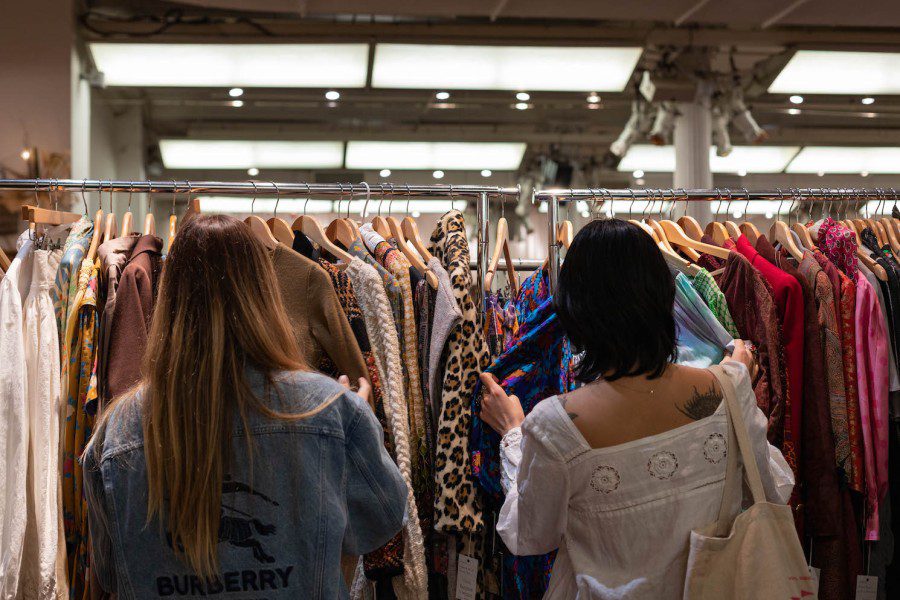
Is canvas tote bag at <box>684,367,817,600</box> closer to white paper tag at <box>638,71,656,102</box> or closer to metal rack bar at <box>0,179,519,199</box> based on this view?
metal rack bar at <box>0,179,519,199</box>

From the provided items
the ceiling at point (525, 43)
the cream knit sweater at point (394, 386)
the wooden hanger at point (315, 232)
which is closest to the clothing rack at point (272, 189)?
the wooden hanger at point (315, 232)

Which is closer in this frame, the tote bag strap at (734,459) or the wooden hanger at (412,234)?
the tote bag strap at (734,459)

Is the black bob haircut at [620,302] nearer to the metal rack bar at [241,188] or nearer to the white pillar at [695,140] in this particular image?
the metal rack bar at [241,188]

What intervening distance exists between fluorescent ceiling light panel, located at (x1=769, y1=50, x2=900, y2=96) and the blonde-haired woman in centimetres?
494

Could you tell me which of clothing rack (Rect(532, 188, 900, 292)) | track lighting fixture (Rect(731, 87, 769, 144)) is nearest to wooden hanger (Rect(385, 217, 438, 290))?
clothing rack (Rect(532, 188, 900, 292))

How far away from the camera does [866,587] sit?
91.4 inches

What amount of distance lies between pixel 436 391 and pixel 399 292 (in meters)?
0.27

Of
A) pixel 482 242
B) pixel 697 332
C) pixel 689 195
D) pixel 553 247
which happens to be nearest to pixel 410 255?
pixel 482 242

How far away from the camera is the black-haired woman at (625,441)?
5.16 ft

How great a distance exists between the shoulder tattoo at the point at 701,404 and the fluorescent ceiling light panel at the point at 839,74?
4515 millimetres

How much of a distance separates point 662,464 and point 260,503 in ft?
2.28

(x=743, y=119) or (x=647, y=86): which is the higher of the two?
(x=647, y=86)

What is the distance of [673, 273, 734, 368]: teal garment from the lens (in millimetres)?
2195

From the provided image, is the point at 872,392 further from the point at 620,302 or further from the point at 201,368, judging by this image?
the point at 201,368
